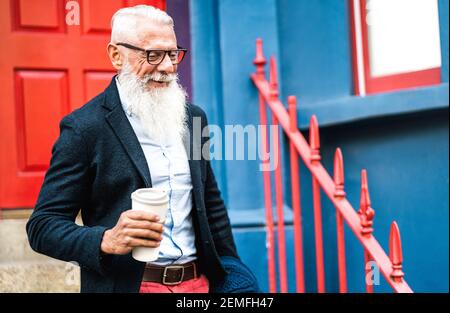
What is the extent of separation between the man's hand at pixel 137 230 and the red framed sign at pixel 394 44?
2.80 meters

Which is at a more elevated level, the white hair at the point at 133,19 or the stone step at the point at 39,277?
the white hair at the point at 133,19

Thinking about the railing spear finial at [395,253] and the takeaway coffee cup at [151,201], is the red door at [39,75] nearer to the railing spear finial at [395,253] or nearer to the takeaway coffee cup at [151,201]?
the railing spear finial at [395,253]

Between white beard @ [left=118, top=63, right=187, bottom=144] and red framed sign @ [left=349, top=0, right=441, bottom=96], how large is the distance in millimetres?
2395

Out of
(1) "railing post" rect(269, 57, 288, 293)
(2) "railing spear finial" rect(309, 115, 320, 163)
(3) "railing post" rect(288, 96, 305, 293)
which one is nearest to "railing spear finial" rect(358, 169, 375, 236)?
Result: (2) "railing spear finial" rect(309, 115, 320, 163)

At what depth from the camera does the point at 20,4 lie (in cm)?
432

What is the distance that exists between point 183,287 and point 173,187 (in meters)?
0.35

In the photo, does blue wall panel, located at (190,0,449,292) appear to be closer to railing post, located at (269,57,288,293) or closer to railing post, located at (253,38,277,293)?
railing post, located at (253,38,277,293)

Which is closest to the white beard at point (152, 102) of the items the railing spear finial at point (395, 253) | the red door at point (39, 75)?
the railing spear finial at point (395, 253)

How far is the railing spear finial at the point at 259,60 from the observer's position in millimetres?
4471

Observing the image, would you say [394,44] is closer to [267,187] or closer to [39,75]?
[267,187]

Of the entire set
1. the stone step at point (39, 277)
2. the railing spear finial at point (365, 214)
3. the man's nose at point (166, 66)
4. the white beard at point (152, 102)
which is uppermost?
the man's nose at point (166, 66)

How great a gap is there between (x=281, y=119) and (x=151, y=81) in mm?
1890

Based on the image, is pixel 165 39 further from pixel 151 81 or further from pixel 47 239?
pixel 47 239

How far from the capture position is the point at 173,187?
2.45 metres
